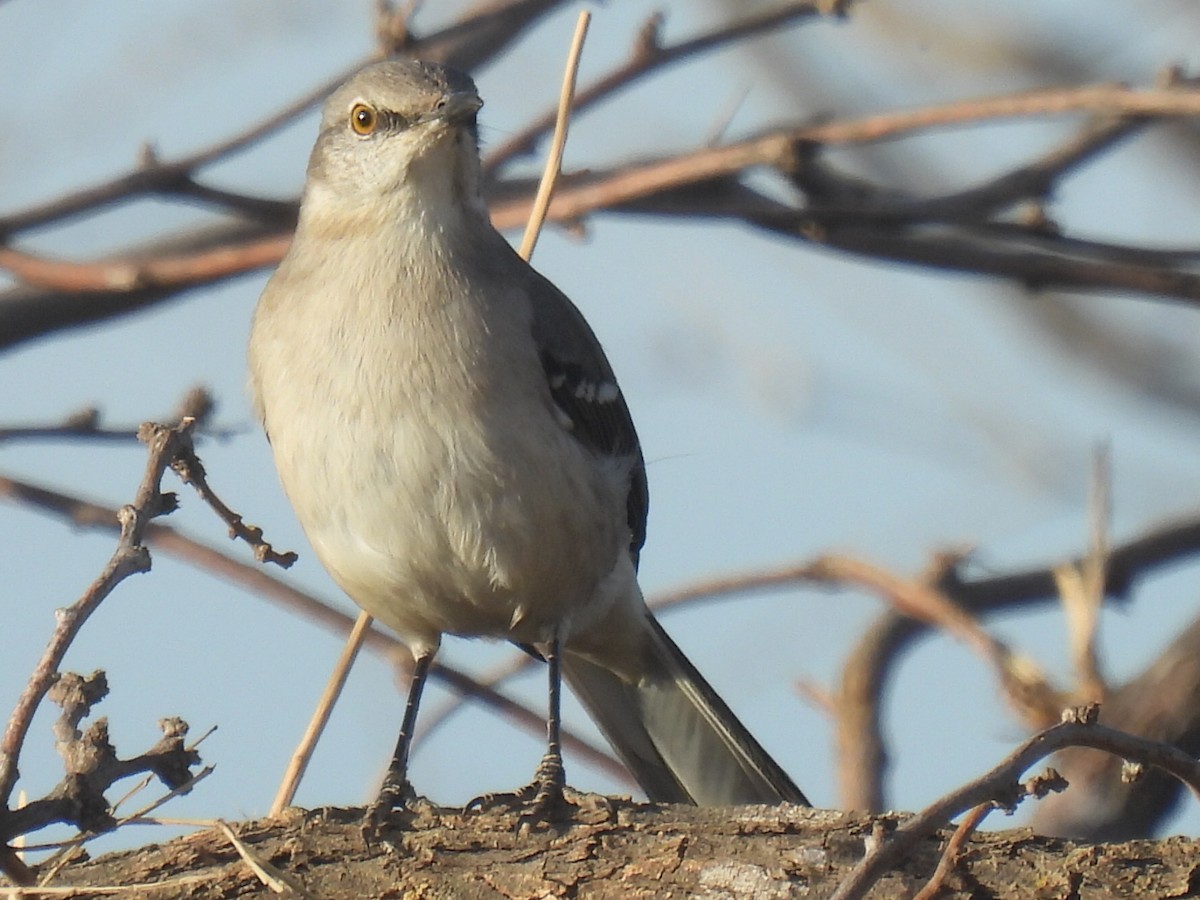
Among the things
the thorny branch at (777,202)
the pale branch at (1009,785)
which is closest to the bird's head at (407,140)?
the thorny branch at (777,202)

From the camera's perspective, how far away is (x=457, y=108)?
15.7ft

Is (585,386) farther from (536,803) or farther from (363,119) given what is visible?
(536,803)

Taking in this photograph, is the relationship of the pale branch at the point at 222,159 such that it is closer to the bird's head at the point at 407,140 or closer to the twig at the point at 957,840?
the bird's head at the point at 407,140

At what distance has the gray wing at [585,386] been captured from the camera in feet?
16.0

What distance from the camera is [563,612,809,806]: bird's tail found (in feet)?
16.0

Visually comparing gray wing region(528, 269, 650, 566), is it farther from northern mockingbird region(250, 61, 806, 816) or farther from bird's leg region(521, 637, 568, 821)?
bird's leg region(521, 637, 568, 821)

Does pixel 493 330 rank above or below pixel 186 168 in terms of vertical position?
below

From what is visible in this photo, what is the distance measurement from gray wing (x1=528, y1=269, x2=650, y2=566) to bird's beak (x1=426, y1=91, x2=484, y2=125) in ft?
1.75

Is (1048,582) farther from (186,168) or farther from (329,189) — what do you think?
(186,168)

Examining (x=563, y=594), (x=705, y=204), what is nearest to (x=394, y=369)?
(x=563, y=594)

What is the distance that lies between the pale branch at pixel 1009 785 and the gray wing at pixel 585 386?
2.33 metres

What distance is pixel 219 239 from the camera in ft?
19.7

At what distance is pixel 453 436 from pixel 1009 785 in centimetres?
216

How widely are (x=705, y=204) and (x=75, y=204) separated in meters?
1.92
